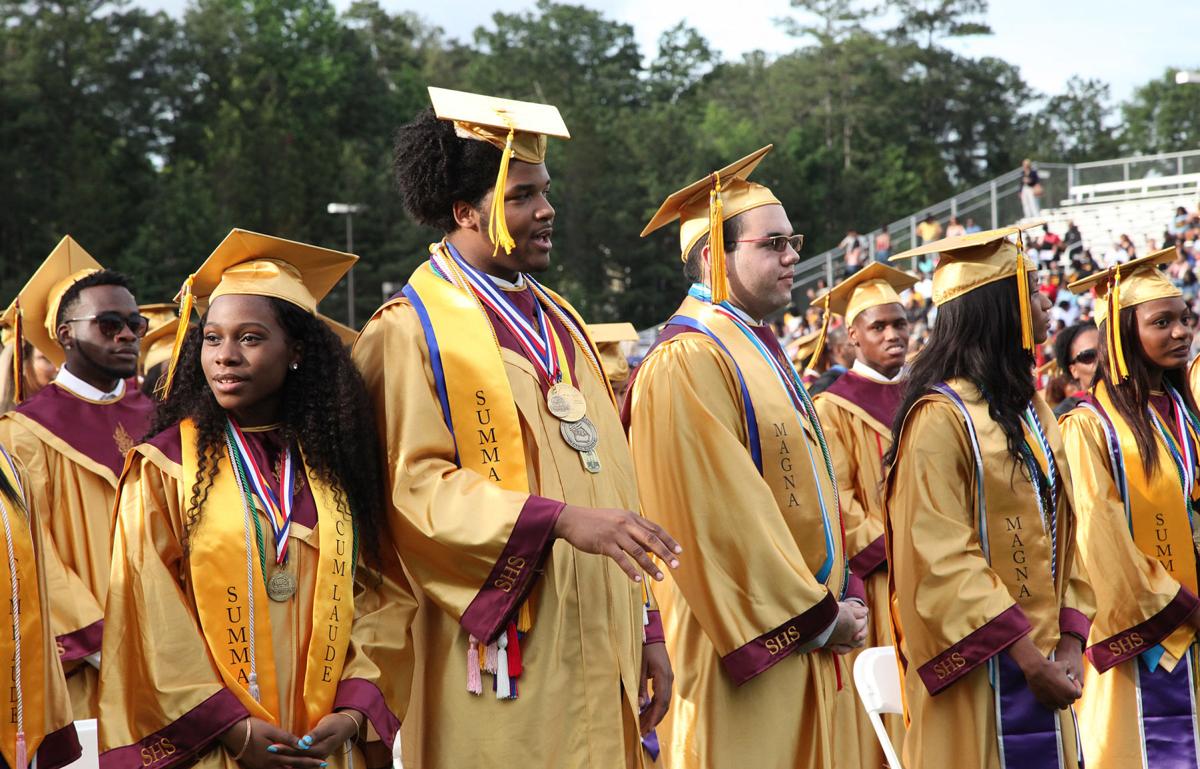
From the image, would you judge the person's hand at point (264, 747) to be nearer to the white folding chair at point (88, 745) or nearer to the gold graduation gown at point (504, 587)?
the gold graduation gown at point (504, 587)

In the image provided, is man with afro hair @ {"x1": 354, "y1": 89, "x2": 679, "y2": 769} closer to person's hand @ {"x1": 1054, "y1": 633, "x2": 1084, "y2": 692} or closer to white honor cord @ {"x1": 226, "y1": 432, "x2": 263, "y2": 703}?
white honor cord @ {"x1": 226, "y1": 432, "x2": 263, "y2": 703}

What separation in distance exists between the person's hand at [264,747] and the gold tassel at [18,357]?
376cm

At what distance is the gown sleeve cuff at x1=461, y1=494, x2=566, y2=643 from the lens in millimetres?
3764

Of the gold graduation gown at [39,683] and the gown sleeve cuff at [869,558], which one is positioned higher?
the gold graduation gown at [39,683]

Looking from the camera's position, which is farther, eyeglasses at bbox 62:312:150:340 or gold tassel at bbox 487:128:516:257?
eyeglasses at bbox 62:312:150:340

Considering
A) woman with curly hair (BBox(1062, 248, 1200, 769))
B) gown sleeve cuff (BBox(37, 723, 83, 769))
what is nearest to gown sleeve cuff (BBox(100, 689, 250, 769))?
gown sleeve cuff (BBox(37, 723, 83, 769))

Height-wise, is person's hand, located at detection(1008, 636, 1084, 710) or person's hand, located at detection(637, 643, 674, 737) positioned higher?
person's hand, located at detection(637, 643, 674, 737)

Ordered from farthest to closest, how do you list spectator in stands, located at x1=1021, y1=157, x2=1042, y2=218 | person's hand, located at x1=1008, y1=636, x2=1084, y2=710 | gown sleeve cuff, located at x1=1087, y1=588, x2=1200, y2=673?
spectator in stands, located at x1=1021, y1=157, x2=1042, y2=218, gown sleeve cuff, located at x1=1087, y1=588, x2=1200, y2=673, person's hand, located at x1=1008, y1=636, x2=1084, y2=710

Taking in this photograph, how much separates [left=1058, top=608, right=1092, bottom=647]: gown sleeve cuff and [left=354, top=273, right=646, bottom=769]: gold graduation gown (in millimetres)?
1880

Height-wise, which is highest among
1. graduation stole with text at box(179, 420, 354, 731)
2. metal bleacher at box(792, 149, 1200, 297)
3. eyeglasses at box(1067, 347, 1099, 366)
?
metal bleacher at box(792, 149, 1200, 297)

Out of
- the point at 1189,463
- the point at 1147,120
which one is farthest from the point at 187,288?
the point at 1147,120

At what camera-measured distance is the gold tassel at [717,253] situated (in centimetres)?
531

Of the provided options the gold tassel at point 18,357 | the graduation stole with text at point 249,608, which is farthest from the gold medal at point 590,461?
the gold tassel at point 18,357

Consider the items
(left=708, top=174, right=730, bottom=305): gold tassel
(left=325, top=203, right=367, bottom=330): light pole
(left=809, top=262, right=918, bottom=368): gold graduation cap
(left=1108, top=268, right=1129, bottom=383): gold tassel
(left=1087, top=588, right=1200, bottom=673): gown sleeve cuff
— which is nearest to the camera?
(left=708, top=174, right=730, bottom=305): gold tassel
